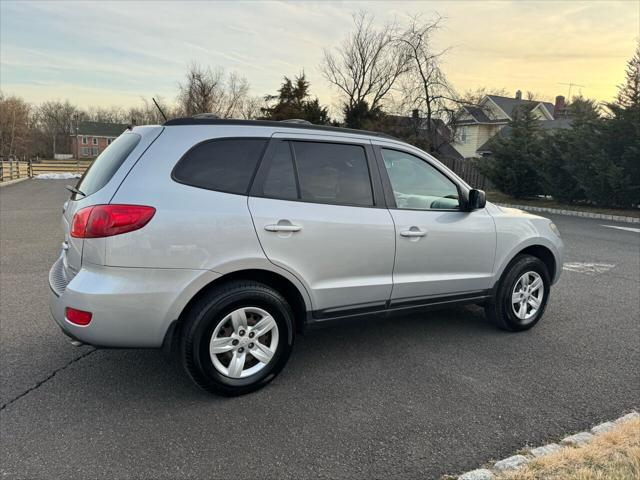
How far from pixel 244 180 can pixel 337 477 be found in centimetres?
192

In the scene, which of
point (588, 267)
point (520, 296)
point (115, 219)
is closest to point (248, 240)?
point (115, 219)

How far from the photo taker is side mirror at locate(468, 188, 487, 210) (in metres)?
4.12

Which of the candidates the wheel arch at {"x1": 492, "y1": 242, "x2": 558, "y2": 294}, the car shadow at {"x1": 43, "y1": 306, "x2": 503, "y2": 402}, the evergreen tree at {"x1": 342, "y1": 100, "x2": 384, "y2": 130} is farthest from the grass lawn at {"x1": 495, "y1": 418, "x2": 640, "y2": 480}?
the evergreen tree at {"x1": 342, "y1": 100, "x2": 384, "y2": 130}

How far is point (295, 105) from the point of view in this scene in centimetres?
3416

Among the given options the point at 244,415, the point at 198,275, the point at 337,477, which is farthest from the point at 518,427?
the point at 198,275

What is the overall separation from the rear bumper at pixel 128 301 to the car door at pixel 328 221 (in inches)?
24.4

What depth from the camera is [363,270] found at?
143 inches

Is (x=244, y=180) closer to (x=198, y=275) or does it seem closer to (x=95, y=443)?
(x=198, y=275)

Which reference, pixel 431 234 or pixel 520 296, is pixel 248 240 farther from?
pixel 520 296

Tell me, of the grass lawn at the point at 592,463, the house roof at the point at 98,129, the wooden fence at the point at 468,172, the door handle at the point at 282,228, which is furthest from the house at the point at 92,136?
the grass lawn at the point at 592,463

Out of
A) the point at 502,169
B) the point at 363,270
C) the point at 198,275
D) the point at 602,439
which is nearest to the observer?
the point at 602,439

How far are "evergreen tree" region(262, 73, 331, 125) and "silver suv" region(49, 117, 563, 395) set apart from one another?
28628 millimetres

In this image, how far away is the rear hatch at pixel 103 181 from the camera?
2.94 metres

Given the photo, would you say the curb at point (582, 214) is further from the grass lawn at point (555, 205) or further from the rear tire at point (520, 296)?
the rear tire at point (520, 296)
